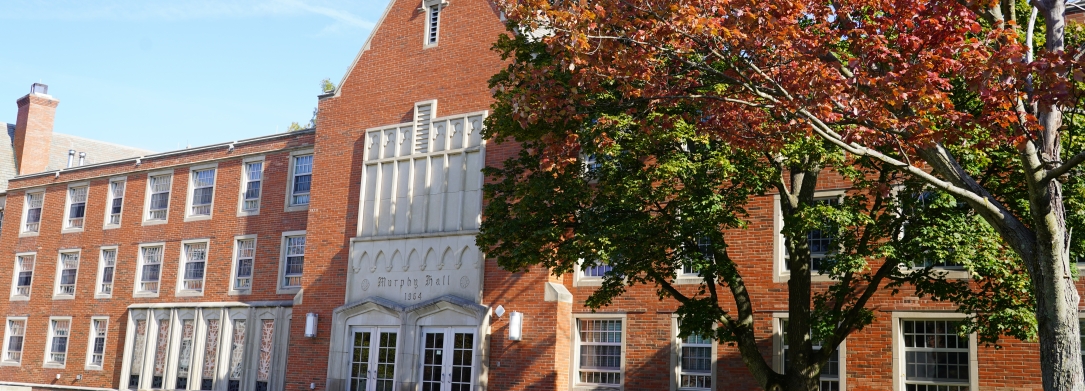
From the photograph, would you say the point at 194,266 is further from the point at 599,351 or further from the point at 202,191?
the point at 599,351

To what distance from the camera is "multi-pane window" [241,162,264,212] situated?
30.1 meters

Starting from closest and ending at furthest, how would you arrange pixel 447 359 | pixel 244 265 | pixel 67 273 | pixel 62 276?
pixel 447 359, pixel 244 265, pixel 67 273, pixel 62 276

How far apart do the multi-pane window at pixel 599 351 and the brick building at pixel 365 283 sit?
0.14ft

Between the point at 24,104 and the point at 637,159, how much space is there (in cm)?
3392

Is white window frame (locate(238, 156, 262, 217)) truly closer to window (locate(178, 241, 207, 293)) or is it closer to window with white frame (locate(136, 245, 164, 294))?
window (locate(178, 241, 207, 293))

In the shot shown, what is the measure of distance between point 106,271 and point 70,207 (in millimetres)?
3742

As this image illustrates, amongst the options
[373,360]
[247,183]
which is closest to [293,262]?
[247,183]

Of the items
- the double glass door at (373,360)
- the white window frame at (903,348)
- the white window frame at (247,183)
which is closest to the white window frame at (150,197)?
the white window frame at (247,183)

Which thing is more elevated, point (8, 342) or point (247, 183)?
point (247, 183)

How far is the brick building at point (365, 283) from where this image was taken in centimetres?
2028

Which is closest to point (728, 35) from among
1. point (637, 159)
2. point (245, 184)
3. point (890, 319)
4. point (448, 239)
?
point (637, 159)

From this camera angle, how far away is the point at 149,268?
32.2 metres

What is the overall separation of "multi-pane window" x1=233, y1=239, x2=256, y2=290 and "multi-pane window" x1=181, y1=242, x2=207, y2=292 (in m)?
1.46

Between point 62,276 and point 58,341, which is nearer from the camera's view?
point 58,341
